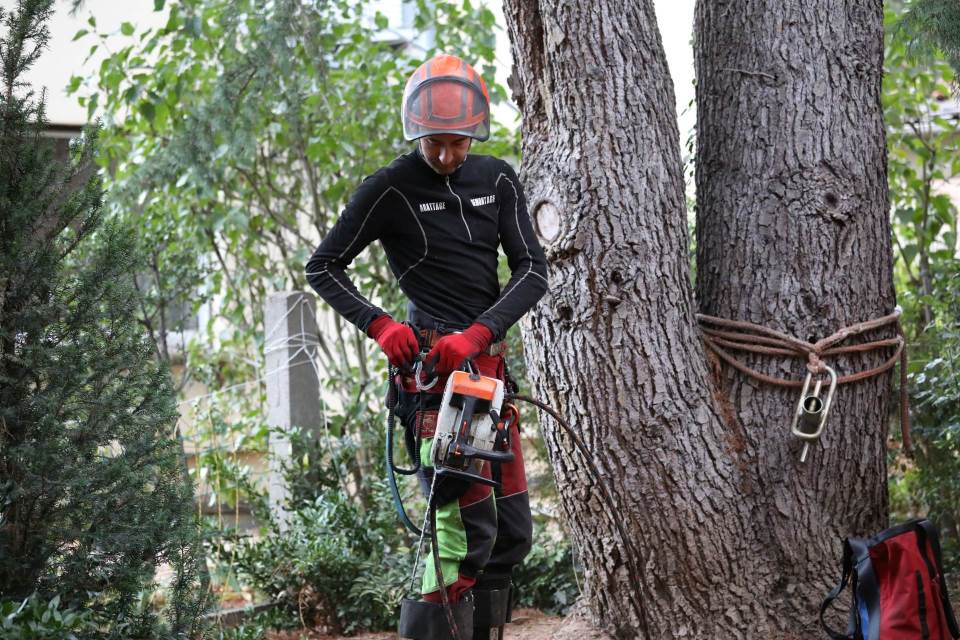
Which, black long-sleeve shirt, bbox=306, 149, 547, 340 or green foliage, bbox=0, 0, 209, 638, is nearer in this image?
green foliage, bbox=0, 0, 209, 638

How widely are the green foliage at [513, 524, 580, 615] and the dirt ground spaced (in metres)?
0.07

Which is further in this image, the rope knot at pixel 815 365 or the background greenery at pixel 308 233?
the background greenery at pixel 308 233

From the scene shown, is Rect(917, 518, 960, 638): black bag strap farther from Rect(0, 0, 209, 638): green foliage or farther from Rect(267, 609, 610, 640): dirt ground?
Rect(0, 0, 209, 638): green foliage

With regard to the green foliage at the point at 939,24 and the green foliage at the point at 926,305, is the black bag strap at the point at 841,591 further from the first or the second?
the green foliage at the point at 939,24

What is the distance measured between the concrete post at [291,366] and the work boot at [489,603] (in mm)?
2737

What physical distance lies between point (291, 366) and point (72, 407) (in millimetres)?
2990

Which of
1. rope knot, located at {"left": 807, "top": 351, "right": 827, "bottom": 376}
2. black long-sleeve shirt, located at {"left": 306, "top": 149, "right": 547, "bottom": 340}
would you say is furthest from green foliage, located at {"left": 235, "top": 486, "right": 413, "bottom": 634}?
rope knot, located at {"left": 807, "top": 351, "right": 827, "bottom": 376}

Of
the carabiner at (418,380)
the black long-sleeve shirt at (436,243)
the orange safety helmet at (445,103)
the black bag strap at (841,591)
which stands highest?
the orange safety helmet at (445,103)

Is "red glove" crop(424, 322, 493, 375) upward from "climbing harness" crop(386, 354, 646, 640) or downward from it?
upward

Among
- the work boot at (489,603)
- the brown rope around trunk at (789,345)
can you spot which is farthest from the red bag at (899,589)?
the work boot at (489,603)

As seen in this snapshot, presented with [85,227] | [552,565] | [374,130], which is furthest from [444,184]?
[374,130]

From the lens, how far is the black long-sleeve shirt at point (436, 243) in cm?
328

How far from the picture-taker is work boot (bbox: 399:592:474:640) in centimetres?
316

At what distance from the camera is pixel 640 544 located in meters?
3.65
